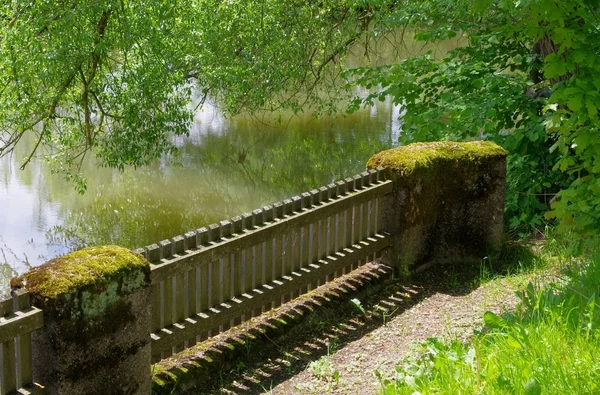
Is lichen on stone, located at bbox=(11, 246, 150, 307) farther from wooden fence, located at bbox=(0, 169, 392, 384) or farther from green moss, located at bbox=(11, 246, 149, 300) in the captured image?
wooden fence, located at bbox=(0, 169, 392, 384)

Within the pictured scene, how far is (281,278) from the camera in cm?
712

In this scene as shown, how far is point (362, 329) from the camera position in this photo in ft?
23.3

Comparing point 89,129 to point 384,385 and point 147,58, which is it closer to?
point 147,58

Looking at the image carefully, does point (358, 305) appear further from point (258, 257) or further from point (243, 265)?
point (243, 265)

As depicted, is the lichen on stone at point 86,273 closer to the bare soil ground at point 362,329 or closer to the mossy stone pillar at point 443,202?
the bare soil ground at point 362,329

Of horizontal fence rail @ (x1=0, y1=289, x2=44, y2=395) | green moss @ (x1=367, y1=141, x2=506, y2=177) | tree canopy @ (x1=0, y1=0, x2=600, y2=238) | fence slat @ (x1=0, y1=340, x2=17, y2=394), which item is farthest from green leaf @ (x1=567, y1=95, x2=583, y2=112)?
fence slat @ (x1=0, y1=340, x2=17, y2=394)

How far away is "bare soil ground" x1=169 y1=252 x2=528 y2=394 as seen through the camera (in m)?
6.08

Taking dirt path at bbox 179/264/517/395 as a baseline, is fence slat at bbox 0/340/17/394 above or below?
above

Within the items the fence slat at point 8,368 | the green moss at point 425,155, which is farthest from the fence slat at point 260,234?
the fence slat at point 8,368

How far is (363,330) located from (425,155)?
2.00 metres

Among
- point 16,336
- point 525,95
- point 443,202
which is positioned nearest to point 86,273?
point 16,336

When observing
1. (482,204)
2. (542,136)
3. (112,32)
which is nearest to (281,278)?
(482,204)

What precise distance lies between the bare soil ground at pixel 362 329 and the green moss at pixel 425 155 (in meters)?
1.01

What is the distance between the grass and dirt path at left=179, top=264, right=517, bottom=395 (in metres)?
0.75
